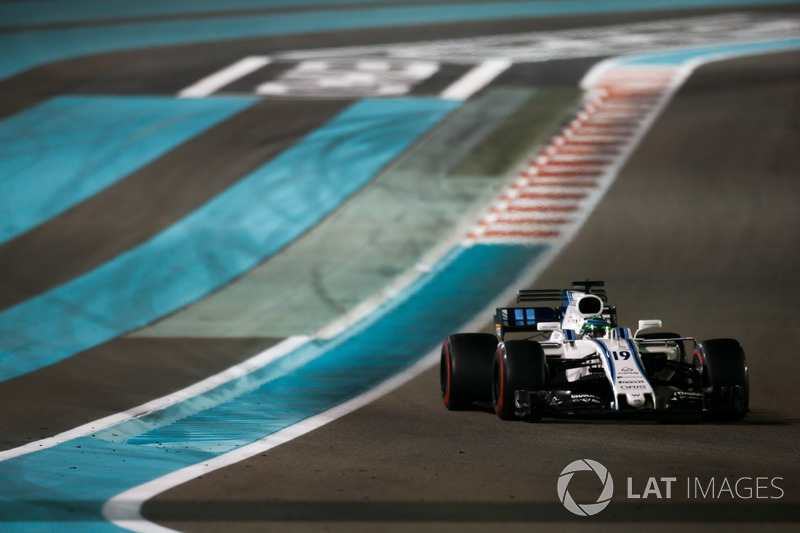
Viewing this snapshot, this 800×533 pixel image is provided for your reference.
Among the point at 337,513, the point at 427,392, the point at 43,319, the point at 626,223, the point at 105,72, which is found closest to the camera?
the point at 337,513

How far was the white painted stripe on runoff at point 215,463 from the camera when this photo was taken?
621 cm

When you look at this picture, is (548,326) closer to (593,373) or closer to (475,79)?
(593,373)

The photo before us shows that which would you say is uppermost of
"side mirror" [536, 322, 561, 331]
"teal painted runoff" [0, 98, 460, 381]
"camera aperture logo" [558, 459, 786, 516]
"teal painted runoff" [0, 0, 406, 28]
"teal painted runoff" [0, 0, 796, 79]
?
"teal painted runoff" [0, 0, 406, 28]

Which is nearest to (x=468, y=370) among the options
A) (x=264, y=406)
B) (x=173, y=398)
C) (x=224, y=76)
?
(x=264, y=406)

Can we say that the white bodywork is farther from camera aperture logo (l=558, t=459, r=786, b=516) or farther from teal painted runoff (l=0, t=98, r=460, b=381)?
teal painted runoff (l=0, t=98, r=460, b=381)

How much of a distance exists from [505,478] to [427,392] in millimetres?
4090

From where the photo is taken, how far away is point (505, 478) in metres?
7.14

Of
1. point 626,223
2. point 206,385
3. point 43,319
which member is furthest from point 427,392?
point 626,223

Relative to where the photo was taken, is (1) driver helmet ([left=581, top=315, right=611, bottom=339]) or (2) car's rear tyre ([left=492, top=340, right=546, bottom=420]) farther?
(1) driver helmet ([left=581, top=315, right=611, bottom=339])

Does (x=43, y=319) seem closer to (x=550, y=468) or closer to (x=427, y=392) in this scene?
(x=427, y=392)

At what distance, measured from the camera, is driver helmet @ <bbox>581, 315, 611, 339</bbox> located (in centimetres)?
1021

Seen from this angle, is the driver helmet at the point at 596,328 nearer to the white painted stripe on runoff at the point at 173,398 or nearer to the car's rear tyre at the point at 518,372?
the car's rear tyre at the point at 518,372

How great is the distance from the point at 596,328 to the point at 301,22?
22800mm

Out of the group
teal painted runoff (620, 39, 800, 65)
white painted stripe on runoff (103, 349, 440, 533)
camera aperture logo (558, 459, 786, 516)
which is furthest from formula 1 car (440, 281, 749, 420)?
teal painted runoff (620, 39, 800, 65)
